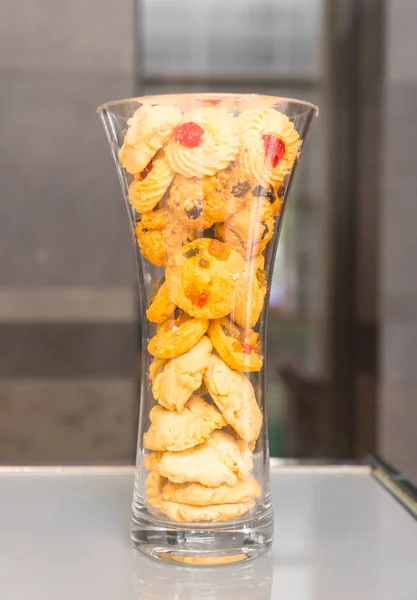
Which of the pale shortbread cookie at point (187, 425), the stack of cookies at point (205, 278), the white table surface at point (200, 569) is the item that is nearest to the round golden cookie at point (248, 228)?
the stack of cookies at point (205, 278)

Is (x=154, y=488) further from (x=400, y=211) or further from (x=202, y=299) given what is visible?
(x=400, y=211)

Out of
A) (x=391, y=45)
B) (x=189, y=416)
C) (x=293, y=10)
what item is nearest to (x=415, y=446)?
(x=391, y=45)

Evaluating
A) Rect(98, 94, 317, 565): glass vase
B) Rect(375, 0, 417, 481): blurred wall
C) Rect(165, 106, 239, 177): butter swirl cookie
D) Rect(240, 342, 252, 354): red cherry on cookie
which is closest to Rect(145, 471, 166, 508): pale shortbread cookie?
Rect(98, 94, 317, 565): glass vase

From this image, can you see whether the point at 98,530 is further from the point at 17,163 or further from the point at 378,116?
the point at 378,116

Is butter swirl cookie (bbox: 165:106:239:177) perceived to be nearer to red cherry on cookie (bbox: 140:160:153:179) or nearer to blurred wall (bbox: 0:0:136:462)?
red cherry on cookie (bbox: 140:160:153:179)

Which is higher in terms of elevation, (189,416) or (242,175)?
(242,175)

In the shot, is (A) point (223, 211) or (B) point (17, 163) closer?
(A) point (223, 211)

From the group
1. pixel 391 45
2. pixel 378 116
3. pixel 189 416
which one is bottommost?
pixel 189 416

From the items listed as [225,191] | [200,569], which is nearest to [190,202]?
[225,191]

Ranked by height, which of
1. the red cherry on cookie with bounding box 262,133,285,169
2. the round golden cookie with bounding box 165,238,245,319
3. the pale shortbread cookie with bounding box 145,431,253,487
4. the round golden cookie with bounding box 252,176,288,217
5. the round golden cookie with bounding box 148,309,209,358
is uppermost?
the red cherry on cookie with bounding box 262,133,285,169
